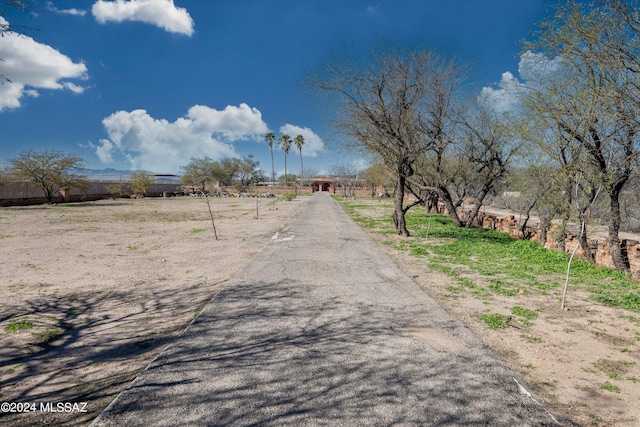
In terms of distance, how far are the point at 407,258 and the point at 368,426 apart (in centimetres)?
814

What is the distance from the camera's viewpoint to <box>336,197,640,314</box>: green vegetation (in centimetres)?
710

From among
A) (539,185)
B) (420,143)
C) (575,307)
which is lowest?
(575,307)

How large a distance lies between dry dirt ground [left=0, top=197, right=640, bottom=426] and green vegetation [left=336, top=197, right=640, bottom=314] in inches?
18.6

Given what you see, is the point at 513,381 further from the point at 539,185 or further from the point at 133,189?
the point at 133,189

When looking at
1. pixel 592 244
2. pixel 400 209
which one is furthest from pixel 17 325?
pixel 592 244

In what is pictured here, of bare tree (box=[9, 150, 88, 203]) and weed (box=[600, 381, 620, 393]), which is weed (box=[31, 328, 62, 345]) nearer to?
weed (box=[600, 381, 620, 393])

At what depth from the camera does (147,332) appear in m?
4.93

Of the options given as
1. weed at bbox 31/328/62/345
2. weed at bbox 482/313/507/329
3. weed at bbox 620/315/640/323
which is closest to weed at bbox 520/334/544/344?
weed at bbox 482/313/507/329

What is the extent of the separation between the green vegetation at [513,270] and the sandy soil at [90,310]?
5657 millimetres

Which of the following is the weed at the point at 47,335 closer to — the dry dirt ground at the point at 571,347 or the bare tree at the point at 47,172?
the dry dirt ground at the point at 571,347

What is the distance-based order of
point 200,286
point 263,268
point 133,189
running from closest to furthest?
point 200,286
point 263,268
point 133,189

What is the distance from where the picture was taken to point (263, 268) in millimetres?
8633

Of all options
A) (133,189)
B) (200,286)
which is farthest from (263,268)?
(133,189)

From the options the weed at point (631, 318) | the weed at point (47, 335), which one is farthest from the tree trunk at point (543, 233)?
the weed at point (47, 335)
